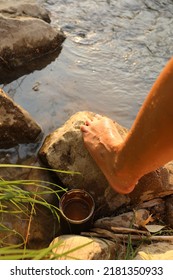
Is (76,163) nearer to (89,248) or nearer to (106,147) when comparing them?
(106,147)

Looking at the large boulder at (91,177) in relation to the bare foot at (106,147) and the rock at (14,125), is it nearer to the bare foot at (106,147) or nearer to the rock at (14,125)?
the bare foot at (106,147)

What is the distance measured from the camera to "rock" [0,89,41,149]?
3.74 m

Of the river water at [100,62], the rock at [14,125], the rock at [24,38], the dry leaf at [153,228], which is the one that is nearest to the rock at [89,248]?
the dry leaf at [153,228]

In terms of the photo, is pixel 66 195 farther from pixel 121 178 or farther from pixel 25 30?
pixel 25 30

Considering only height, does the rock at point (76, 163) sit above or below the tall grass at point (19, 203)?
below

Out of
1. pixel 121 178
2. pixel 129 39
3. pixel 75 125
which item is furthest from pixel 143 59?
pixel 121 178

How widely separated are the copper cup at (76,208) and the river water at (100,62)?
1.13 m

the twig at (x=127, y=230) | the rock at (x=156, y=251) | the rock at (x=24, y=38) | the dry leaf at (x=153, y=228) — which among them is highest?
the rock at (x=24, y=38)

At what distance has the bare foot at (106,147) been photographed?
3.08 metres

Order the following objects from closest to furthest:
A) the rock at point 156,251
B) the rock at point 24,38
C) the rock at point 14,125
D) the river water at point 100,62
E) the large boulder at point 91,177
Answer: the rock at point 156,251, the large boulder at point 91,177, the rock at point 14,125, the river water at point 100,62, the rock at point 24,38

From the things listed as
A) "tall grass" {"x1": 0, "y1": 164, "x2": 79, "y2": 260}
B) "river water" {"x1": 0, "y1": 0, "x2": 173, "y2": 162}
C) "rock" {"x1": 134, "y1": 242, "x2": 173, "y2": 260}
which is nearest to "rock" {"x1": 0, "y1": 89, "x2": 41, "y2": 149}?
"river water" {"x1": 0, "y1": 0, "x2": 173, "y2": 162}

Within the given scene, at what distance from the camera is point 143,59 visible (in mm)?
5457

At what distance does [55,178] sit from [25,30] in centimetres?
258

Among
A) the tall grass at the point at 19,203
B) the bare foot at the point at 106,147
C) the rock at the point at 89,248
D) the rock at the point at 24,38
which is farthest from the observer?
the rock at the point at 24,38
